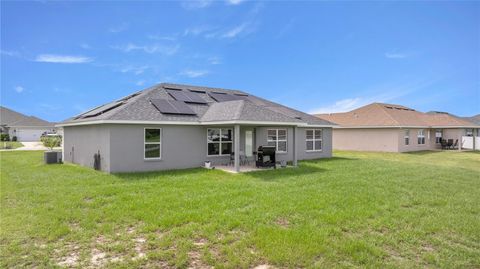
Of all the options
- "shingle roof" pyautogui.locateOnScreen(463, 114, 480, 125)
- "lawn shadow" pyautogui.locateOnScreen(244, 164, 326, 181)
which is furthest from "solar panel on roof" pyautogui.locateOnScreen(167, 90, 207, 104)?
"shingle roof" pyautogui.locateOnScreen(463, 114, 480, 125)

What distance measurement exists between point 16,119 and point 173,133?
5753cm

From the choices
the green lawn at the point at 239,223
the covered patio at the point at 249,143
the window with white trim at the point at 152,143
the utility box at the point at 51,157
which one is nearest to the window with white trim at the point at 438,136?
the covered patio at the point at 249,143

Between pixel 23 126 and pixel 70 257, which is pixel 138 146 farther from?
pixel 23 126

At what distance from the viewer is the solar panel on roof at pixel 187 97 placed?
1689 cm

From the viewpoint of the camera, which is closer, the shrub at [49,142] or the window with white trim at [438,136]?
the shrub at [49,142]

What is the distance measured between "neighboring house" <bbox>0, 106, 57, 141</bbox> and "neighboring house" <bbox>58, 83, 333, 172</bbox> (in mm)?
42748

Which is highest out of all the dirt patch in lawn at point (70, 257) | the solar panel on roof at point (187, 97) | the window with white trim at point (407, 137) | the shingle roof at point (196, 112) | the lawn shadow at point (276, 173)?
the solar panel on roof at point (187, 97)

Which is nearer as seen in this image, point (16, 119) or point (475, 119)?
point (475, 119)

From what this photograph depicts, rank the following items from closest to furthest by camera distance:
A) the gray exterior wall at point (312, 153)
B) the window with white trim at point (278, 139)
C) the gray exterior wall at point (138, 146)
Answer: the gray exterior wall at point (138, 146)
the window with white trim at point (278, 139)
the gray exterior wall at point (312, 153)

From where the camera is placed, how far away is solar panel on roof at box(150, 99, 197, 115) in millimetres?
14359

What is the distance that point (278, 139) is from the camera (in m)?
17.4

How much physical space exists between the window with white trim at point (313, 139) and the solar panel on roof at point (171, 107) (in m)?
8.44

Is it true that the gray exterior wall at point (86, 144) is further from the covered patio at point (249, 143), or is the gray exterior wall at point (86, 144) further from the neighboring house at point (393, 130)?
the neighboring house at point (393, 130)

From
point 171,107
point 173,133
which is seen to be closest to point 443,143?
point 171,107
